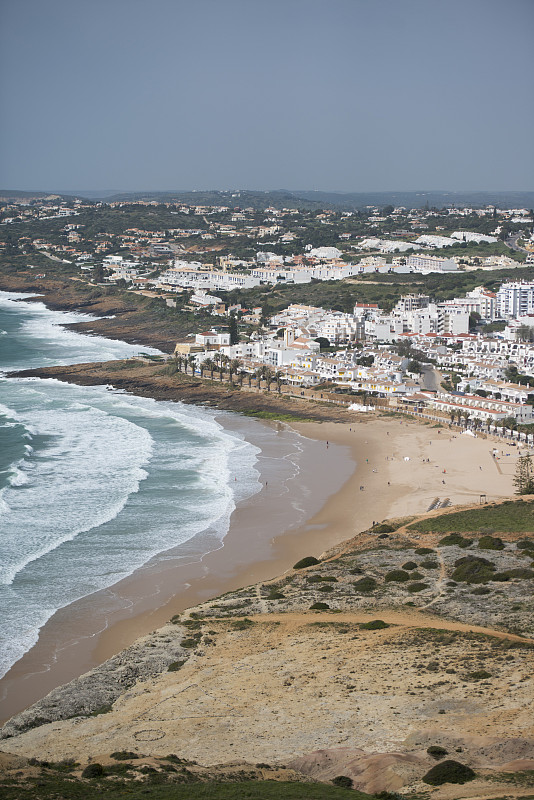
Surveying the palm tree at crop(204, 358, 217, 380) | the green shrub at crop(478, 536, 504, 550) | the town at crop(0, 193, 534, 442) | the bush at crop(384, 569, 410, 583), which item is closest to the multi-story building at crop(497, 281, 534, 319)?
the town at crop(0, 193, 534, 442)

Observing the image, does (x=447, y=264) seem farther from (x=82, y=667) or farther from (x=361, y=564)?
(x=82, y=667)

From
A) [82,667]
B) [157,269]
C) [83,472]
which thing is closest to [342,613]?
[82,667]

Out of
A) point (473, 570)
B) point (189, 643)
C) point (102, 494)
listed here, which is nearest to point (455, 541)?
point (473, 570)

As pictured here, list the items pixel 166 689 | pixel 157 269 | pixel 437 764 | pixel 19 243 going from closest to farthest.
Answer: pixel 437 764 → pixel 166 689 → pixel 157 269 → pixel 19 243

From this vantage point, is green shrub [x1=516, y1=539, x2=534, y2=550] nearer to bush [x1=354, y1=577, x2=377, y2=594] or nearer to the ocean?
bush [x1=354, y1=577, x2=377, y2=594]

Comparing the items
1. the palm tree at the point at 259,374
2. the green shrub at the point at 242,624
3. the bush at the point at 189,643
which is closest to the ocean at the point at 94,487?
the bush at the point at 189,643

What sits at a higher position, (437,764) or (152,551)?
(437,764)

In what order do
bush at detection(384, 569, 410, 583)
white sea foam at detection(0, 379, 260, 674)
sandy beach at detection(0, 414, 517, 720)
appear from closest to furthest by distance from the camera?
sandy beach at detection(0, 414, 517, 720) < bush at detection(384, 569, 410, 583) < white sea foam at detection(0, 379, 260, 674)
